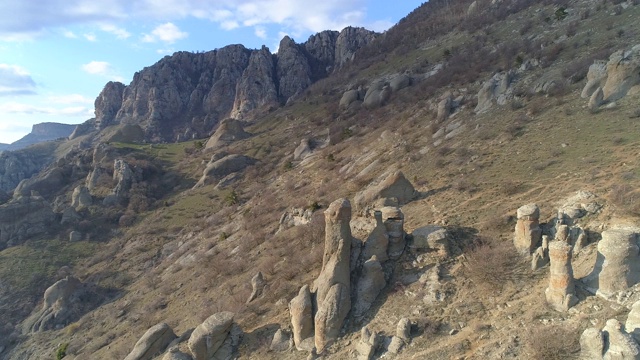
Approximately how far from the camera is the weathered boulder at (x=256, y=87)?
141m

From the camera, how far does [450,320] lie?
46.0 ft

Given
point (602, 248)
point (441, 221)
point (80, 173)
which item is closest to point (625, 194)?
point (602, 248)

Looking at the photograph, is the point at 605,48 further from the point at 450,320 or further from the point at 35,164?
the point at 35,164

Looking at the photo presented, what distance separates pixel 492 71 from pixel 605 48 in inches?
523

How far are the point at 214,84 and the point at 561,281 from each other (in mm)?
163379

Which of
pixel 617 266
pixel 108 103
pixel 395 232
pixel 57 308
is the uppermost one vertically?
pixel 108 103

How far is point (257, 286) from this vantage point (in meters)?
22.9

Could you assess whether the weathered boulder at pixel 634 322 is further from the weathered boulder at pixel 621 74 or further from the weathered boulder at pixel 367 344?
the weathered boulder at pixel 621 74

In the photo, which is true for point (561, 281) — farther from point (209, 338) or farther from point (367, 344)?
point (209, 338)

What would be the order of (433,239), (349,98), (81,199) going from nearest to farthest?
(433,239) < (81,199) < (349,98)

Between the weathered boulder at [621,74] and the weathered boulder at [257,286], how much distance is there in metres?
26.1

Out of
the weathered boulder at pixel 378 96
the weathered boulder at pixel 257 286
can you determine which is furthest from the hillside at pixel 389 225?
the weathered boulder at pixel 378 96

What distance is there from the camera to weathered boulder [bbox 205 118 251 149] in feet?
291

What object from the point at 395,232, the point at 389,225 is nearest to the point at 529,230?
the point at 395,232
